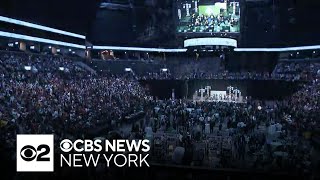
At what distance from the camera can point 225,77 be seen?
4950cm

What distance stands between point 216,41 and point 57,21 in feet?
66.0

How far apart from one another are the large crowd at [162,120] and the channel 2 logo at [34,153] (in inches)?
13.5

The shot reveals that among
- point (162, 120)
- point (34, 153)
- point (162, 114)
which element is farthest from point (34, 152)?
point (162, 114)

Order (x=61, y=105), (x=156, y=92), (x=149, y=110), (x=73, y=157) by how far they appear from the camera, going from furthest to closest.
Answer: (x=156, y=92) < (x=149, y=110) < (x=61, y=105) < (x=73, y=157)

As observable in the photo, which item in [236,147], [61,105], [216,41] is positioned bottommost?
[236,147]

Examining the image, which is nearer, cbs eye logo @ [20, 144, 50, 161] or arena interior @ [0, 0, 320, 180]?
arena interior @ [0, 0, 320, 180]

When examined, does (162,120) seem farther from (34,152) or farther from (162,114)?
(34,152)

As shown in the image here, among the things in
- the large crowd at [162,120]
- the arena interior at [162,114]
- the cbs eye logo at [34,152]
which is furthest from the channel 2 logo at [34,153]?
the large crowd at [162,120]

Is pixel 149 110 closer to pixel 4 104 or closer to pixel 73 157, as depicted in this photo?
pixel 4 104

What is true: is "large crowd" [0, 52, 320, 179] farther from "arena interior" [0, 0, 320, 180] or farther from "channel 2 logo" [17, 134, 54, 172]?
"channel 2 logo" [17, 134, 54, 172]

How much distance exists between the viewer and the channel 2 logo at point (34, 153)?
9008 mm

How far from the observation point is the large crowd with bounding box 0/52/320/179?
14.4m

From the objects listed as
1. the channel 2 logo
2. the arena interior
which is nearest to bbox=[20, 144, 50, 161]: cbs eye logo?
the channel 2 logo

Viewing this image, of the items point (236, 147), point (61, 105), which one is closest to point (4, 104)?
point (61, 105)
